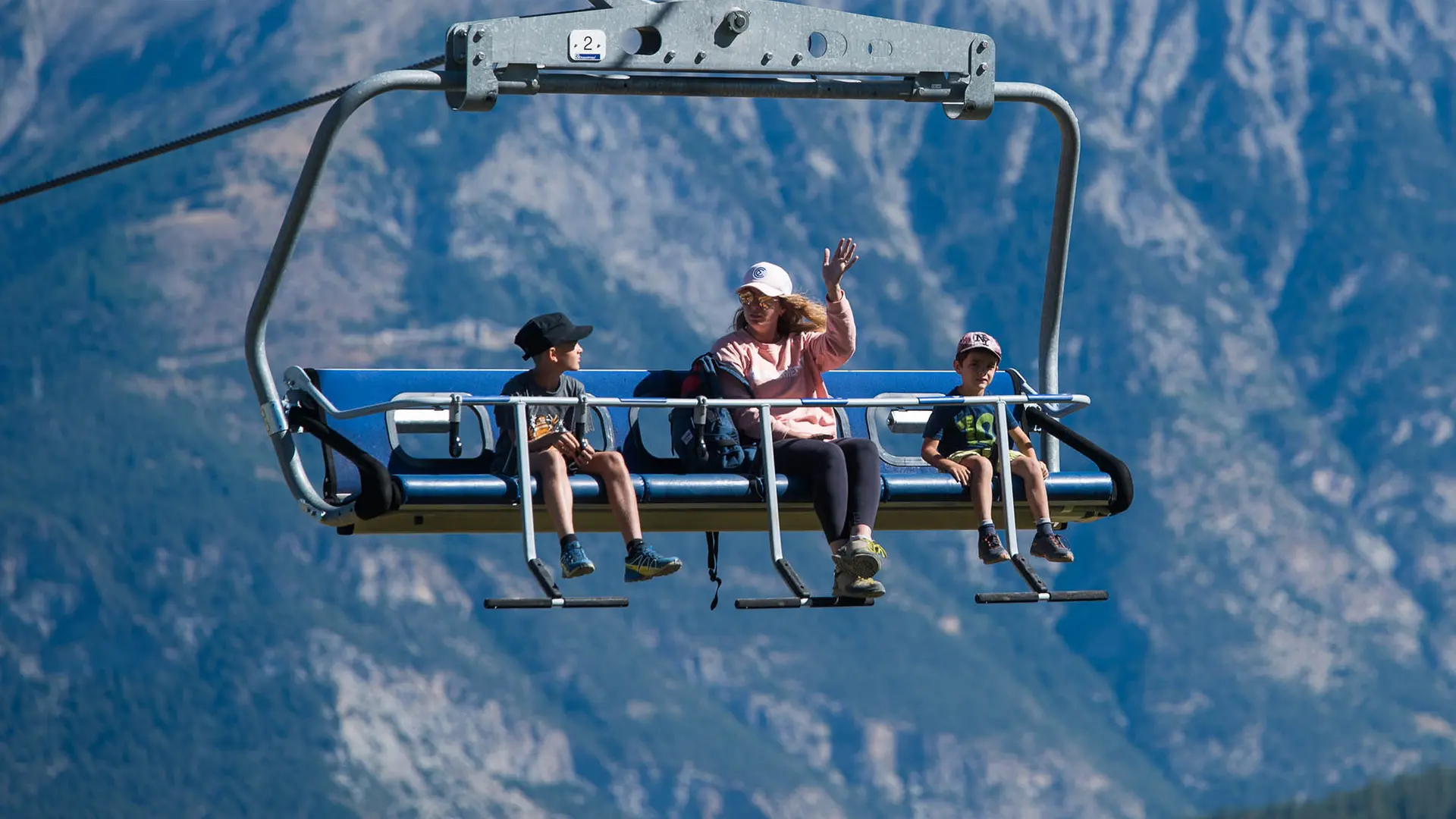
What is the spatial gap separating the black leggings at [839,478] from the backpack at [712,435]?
0.31 meters

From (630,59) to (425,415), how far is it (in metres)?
2.50

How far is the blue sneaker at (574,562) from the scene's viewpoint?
13.2 meters

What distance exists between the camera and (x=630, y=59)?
13445 mm

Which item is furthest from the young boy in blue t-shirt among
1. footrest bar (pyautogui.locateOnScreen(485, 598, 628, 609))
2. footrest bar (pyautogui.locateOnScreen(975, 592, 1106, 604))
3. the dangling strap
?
footrest bar (pyautogui.locateOnScreen(485, 598, 628, 609))

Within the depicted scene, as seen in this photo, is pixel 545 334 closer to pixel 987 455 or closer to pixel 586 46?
pixel 586 46

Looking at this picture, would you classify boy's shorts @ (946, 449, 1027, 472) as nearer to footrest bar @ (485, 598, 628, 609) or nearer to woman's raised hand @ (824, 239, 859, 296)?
woman's raised hand @ (824, 239, 859, 296)

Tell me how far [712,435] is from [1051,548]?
1745 millimetres

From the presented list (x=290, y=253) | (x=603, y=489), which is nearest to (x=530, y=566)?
(x=603, y=489)

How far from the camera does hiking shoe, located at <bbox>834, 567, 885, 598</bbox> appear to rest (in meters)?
13.6

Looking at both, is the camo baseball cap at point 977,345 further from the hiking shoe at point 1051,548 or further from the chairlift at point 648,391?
the hiking shoe at point 1051,548

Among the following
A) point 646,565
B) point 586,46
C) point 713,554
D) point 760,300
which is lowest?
point 713,554

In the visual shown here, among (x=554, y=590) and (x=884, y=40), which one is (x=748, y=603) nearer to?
(x=554, y=590)

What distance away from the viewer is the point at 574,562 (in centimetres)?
1335

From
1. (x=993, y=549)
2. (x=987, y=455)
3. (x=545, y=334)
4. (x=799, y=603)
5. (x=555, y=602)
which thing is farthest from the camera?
(x=987, y=455)
